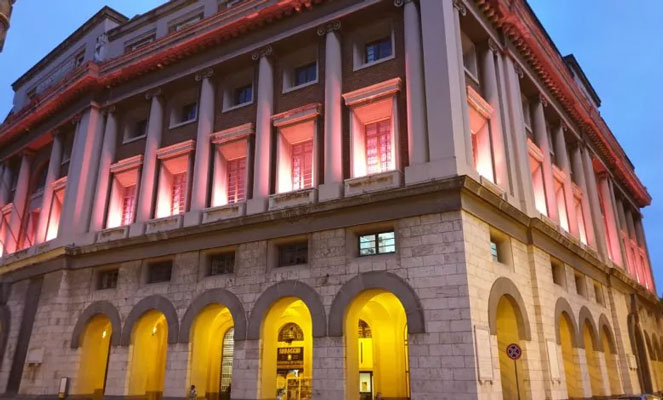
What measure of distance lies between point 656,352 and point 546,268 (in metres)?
22.4

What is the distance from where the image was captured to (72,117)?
30203 millimetres

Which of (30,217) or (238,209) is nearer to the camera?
(238,209)

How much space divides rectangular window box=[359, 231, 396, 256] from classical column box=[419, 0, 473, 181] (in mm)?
2330

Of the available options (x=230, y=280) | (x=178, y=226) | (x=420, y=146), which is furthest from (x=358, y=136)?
(x=178, y=226)

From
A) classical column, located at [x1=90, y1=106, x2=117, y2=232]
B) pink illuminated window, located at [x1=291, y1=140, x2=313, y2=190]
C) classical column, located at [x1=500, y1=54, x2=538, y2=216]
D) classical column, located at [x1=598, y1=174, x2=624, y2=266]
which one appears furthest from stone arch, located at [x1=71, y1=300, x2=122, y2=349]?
classical column, located at [x1=598, y1=174, x2=624, y2=266]

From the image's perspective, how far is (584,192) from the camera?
3192 centimetres

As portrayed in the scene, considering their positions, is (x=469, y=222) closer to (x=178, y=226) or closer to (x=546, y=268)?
(x=546, y=268)

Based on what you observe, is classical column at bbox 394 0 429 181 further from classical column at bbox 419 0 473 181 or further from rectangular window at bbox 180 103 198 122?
rectangular window at bbox 180 103 198 122

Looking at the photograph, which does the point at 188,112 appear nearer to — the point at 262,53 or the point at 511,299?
the point at 262,53

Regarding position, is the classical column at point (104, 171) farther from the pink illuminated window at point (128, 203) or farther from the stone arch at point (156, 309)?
the stone arch at point (156, 309)

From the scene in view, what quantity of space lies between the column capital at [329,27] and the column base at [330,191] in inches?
272

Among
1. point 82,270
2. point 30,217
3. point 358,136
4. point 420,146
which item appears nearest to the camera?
point 420,146

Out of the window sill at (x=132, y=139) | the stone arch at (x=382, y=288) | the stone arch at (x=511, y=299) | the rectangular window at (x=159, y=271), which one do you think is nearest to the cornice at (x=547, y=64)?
the stone arch at (x=511, y=299)

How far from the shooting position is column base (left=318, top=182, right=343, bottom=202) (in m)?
19.8
